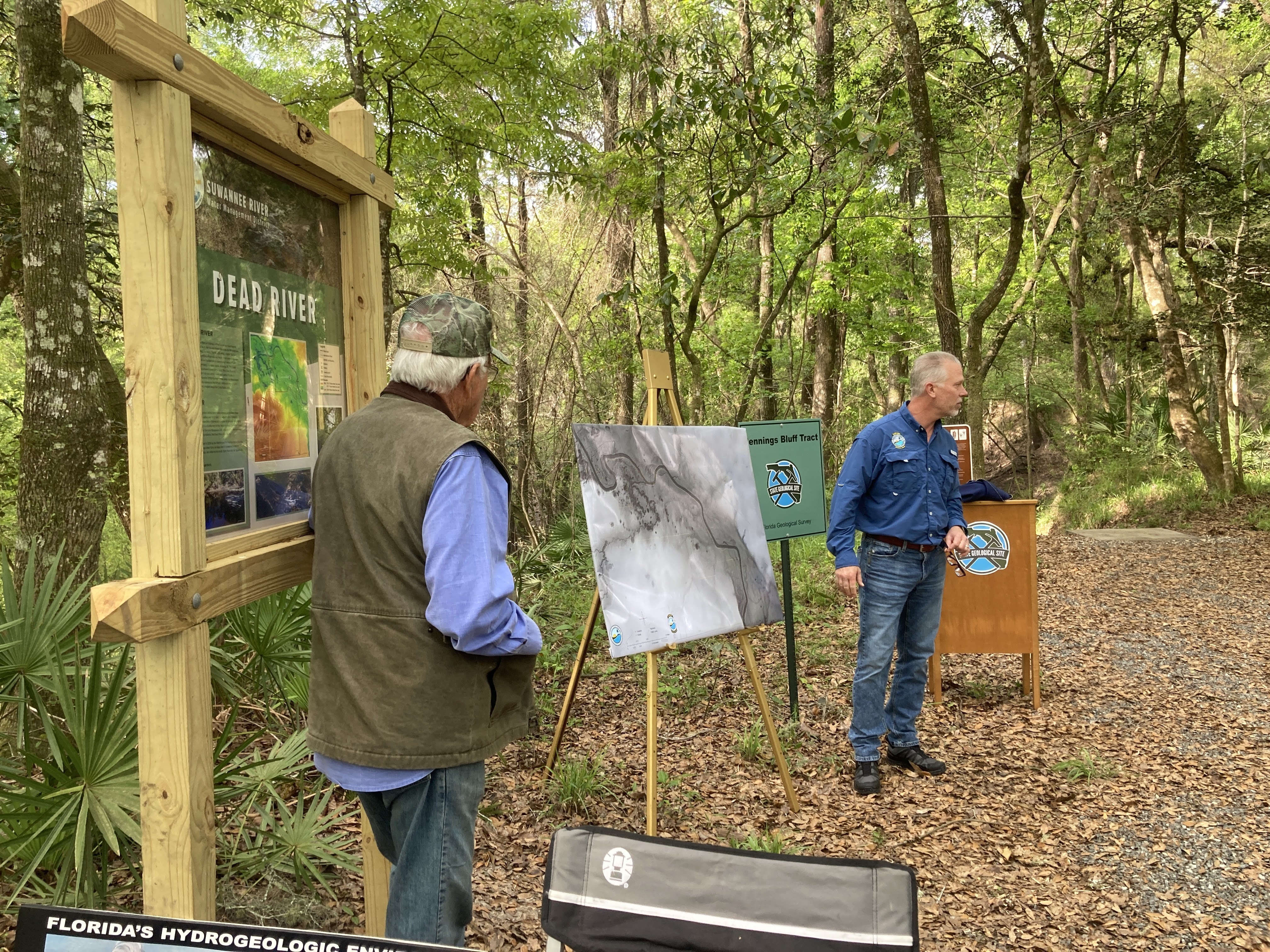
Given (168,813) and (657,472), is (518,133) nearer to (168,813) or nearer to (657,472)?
(657,472)

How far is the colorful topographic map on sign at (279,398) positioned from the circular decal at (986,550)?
442 cm

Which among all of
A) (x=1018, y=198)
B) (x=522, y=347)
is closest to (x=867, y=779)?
(x=1018, y=198)

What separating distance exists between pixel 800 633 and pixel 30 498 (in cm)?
543

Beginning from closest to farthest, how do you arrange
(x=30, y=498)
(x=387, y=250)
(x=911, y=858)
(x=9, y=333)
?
(x=911, y=858), (x=30, y=498), (x=387, y=250), (x=9, y=333)

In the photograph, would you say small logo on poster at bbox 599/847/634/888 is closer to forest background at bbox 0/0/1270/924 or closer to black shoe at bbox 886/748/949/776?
forest background at bbox 0/0/1270/924

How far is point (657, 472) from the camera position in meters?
3.92

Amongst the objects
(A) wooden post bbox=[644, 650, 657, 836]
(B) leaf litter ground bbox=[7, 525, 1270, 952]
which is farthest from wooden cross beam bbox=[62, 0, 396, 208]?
(B) leaf litter ground bbox=[7, 525, 1270, 952]

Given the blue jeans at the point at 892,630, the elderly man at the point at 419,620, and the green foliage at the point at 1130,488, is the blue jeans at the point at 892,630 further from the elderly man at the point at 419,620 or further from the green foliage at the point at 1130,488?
the green foliage at the point at 1130,488

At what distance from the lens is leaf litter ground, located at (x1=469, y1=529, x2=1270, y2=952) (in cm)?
336

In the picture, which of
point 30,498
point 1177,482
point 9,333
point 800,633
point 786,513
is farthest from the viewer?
point 1177,482

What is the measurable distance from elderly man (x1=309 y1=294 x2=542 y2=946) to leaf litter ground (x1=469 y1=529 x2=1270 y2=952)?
4.40ft

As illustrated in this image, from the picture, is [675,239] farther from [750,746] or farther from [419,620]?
[419,620]

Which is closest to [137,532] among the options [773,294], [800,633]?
[800,633]

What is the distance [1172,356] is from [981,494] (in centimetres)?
909
